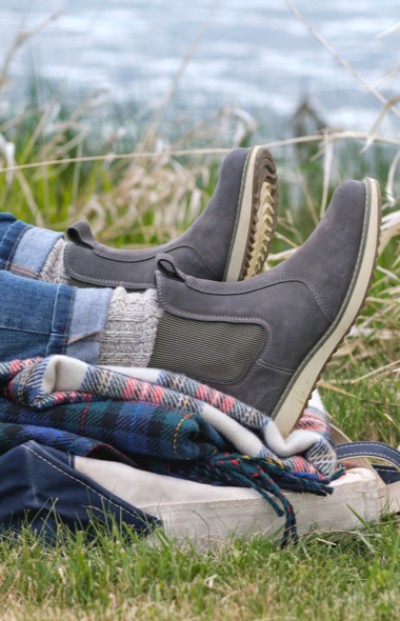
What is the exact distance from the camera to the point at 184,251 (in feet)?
7.21

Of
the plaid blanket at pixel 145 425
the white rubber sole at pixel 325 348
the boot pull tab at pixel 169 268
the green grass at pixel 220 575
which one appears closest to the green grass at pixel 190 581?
the green grass at pixel 220 575

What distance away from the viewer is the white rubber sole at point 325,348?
199 centimetres

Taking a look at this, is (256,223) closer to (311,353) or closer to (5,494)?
(311,353)

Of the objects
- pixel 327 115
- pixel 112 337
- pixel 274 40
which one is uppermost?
pixel 274 40

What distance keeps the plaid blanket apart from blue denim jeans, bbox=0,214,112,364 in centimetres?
5

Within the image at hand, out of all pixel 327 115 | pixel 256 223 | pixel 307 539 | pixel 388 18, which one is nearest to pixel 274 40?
pixel 388 18

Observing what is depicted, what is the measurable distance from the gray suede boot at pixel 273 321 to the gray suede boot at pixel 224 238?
164mm

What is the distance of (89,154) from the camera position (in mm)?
4867

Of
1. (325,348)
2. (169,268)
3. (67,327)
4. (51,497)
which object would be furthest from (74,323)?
(325,348)

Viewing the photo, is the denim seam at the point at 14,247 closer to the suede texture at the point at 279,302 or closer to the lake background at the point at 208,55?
the suede texture at the point at 279,302

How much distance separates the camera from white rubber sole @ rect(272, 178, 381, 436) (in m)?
1.99

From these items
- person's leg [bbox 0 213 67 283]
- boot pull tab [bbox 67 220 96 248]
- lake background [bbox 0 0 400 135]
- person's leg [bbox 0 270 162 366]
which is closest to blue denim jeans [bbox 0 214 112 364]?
person's leg [bbox 0 270 162 366]

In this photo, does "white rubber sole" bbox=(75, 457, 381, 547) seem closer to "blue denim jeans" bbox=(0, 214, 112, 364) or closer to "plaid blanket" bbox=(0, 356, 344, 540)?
"plaid blanket" bbox=(0, 356, 344, 540)

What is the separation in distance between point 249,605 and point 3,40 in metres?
5.00
